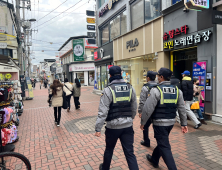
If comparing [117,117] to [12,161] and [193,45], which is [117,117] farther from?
[193,45]

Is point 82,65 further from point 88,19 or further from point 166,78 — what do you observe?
point 166,78

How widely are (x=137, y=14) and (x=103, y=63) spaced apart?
663 cm

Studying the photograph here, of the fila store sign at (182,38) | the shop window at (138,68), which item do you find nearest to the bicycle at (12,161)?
the fila store sign at (182,38)

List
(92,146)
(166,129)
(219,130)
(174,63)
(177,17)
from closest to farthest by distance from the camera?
1. (166,129)
2. (92,146)
3. (219,130)
4. (177,17)
5. (174,63)

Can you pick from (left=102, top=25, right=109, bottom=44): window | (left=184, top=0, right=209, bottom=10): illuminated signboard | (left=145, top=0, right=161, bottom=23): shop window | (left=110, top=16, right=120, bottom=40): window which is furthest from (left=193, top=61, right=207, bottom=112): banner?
(left=102, top=25, right=109, bottom=44): window

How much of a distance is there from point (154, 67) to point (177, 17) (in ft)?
9.87

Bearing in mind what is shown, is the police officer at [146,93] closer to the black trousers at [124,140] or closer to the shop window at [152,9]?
the black trousers at [124,140]

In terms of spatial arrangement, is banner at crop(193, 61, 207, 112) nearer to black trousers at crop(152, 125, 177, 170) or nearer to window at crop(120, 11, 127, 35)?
black trousers at crop(152, 125, 177, 170)

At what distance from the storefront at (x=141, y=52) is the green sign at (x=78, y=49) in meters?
18.1

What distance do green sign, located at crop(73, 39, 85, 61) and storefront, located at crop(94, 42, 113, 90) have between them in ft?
44.8

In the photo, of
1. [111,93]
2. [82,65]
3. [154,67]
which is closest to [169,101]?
[111,93]

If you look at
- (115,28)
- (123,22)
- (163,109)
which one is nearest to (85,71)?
(115,28)

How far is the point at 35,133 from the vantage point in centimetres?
580

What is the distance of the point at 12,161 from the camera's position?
2.82 meters
